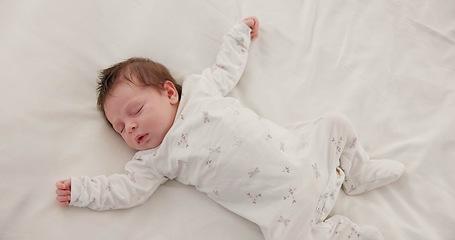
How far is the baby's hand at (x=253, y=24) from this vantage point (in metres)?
1.37

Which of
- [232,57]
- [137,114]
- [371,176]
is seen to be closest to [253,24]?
[232,57]

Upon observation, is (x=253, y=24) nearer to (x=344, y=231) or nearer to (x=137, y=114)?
(x=137, y=114)

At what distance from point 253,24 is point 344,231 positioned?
684mm

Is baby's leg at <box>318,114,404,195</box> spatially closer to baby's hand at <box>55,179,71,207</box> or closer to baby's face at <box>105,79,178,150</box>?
baby's face at <box>105,79,178,150</box>

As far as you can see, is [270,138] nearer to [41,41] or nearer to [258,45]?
[258,45]

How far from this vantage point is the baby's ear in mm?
1229

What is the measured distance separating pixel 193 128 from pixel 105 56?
373 mm

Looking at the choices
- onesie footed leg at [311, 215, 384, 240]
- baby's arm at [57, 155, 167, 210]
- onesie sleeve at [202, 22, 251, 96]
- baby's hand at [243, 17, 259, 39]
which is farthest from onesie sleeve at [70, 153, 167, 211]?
baby's hand at [243, 17, 259, 39]

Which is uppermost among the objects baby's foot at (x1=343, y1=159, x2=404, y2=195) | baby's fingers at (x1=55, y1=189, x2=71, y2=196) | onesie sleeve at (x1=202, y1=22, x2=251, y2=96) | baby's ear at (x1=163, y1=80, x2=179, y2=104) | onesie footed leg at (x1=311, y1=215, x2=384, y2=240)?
onesie sleeve at (x1=202, y1=22, x2=251, y2=96)

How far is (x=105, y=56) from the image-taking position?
130 cm

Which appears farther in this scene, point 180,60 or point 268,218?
point 180,60

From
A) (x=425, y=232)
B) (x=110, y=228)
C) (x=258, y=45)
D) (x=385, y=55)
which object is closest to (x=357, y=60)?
(x=385, y=55)

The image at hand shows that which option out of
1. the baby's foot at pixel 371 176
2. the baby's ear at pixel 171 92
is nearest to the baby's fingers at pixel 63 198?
the baby's ear at pixel 171 92

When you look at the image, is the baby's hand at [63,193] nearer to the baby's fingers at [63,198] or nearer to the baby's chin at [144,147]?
the baby's fingers at [63,198]
